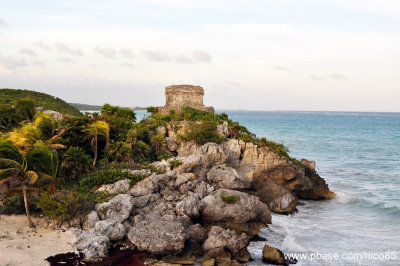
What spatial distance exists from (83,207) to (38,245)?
8.80ft

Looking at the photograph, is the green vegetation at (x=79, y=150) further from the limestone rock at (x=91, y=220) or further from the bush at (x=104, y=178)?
the limestone rock at (x=91, y=220)

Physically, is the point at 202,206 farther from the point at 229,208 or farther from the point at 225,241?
the point at 225,241

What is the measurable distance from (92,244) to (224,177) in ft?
29.7

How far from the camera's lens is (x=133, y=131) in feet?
78.0

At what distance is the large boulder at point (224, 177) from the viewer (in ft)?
67.0

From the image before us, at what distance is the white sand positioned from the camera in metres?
12.6

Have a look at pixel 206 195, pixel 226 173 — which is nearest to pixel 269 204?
pixel 226 173

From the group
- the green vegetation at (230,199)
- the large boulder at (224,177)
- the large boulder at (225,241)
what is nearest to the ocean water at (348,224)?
the large boulder at (225,241)

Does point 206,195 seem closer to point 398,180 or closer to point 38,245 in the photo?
point 38,245

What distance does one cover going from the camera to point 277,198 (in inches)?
855

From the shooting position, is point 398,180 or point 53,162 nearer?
point 53,162

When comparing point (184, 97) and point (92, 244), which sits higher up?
point (184, 97)

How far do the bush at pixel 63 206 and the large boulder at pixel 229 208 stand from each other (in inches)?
212

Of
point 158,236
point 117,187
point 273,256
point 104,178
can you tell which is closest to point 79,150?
point 104,178
